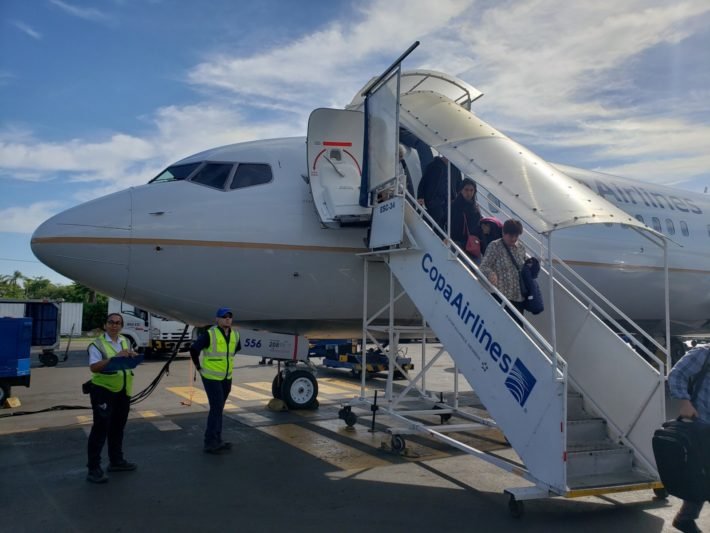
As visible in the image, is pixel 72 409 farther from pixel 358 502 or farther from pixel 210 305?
pixel 358 502

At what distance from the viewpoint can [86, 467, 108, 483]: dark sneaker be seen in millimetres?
6152

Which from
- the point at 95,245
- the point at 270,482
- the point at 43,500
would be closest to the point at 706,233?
the point at 270,482

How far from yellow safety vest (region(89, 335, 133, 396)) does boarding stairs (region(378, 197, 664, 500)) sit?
11.4 ft

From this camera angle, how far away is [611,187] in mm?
11477

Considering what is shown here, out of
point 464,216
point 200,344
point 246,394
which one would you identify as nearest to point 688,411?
point 464,216

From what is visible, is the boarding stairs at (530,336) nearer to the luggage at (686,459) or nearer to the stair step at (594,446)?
the stair step at (594,446)

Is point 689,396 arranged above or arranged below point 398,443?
above

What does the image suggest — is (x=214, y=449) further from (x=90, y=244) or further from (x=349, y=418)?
(x=90, y=244)

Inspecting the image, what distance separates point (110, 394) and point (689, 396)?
566 centimetres

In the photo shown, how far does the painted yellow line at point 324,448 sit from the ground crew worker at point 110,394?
226 cm

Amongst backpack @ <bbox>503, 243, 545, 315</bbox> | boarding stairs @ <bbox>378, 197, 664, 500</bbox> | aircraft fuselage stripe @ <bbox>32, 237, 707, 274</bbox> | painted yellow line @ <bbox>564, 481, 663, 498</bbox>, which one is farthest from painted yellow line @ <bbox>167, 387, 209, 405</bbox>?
painted yellow line @ <bbox>564, 481, 663, 498</bbox>

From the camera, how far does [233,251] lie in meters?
8.16

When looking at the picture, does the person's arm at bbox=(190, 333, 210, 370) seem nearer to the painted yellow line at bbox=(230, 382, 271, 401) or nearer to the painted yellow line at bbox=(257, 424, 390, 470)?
the painted yellow line at bbox=(257, 424, 390, 470)

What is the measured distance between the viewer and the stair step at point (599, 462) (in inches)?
211
